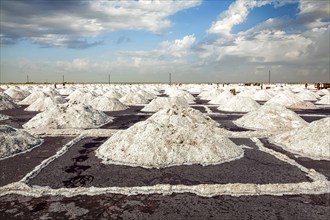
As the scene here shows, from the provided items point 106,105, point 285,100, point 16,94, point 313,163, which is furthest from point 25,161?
point 16,94

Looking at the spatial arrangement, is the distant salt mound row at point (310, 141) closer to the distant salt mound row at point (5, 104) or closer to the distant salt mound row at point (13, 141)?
the distant salt mound row at point (13, 141)

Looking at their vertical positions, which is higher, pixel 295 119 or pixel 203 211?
pixel 295 119

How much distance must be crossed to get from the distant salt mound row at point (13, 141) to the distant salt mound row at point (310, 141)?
11491 millimetres

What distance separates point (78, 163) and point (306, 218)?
763 cm

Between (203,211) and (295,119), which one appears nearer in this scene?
(203,211)

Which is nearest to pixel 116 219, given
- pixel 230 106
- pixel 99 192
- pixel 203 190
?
pixel 99 192

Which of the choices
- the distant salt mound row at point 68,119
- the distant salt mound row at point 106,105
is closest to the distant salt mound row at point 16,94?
the distant salt mound row at point 106,105

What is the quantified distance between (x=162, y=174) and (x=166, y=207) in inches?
96.1

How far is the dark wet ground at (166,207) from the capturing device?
6.71m

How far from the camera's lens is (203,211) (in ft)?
22.8

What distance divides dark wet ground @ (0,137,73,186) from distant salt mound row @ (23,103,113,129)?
4087 mm

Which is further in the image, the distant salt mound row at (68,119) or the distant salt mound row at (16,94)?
the distant salt mound row at (16,94)

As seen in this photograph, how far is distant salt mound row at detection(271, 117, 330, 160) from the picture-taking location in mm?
12000

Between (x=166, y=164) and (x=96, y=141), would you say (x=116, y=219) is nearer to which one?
(x=166, y=164)
